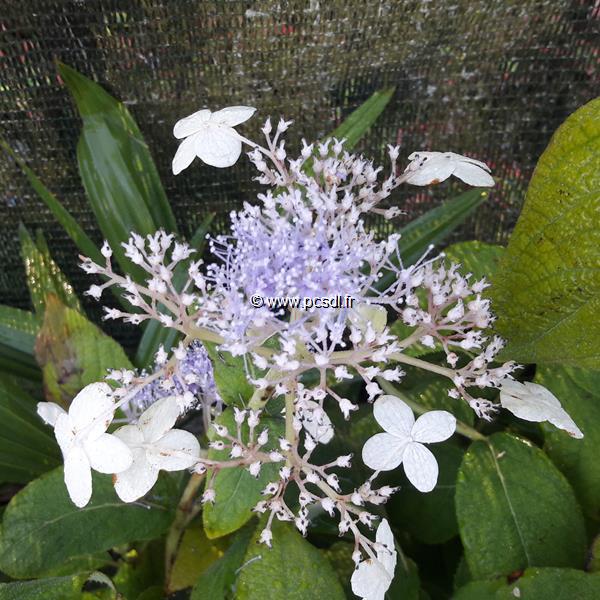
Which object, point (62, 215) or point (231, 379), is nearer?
point (231, 379)

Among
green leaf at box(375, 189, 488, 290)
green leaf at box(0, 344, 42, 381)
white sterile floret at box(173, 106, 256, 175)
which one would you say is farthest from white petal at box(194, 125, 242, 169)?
green leaf at box(0, 344, 42, 381)

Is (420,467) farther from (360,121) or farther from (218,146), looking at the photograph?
(360,121)

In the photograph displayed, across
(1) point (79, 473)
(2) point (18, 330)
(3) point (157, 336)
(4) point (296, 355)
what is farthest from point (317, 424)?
(2) point (18, 330)

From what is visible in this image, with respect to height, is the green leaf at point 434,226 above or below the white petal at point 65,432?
below

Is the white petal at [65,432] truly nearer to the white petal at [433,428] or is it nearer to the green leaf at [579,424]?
the white petal at [433,428]

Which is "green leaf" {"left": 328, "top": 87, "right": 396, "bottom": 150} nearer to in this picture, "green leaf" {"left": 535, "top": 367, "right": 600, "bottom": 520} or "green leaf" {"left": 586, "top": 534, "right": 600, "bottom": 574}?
"green leaf" {"left": 535, "top": 367, "right": 600, "bottom": 520}

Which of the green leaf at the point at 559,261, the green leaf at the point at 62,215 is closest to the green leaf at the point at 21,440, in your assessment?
the green leaf at the point at 62,215
